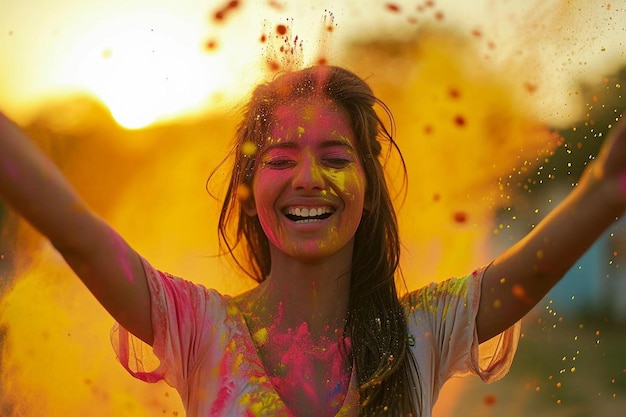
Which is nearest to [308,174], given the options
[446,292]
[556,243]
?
[446,292]

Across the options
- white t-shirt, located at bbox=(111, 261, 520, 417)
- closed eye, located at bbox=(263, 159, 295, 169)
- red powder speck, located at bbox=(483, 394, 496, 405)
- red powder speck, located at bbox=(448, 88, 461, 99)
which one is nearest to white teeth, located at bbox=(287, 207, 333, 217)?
closed eye, located at bbox=(263, 159, 295, 169)

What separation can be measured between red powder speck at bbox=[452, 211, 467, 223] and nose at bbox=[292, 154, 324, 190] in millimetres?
1101

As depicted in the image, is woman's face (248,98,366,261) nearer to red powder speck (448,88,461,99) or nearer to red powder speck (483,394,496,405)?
red powder speck (448,88,461,99)

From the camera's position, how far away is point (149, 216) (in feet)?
11.3

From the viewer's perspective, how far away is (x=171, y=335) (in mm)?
2309

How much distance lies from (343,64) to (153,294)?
3.69 ft

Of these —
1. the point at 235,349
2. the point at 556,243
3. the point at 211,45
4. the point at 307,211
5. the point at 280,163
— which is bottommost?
the point at 235,349

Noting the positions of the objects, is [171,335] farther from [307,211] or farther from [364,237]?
[364,237]

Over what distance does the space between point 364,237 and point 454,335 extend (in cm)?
42

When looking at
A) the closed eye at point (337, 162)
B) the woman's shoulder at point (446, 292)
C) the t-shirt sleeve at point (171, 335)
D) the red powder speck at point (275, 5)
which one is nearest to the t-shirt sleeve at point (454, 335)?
the woman's shoulder at point (446, 292)

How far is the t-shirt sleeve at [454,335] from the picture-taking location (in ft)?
7.88

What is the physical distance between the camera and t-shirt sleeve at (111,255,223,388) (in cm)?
229

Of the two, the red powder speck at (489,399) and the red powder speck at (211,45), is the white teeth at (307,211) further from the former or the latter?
the red powder speck at (489,399)

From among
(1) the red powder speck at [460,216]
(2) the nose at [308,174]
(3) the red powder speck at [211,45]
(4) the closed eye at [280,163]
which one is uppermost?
(3) the red powder speck at [211,45]
